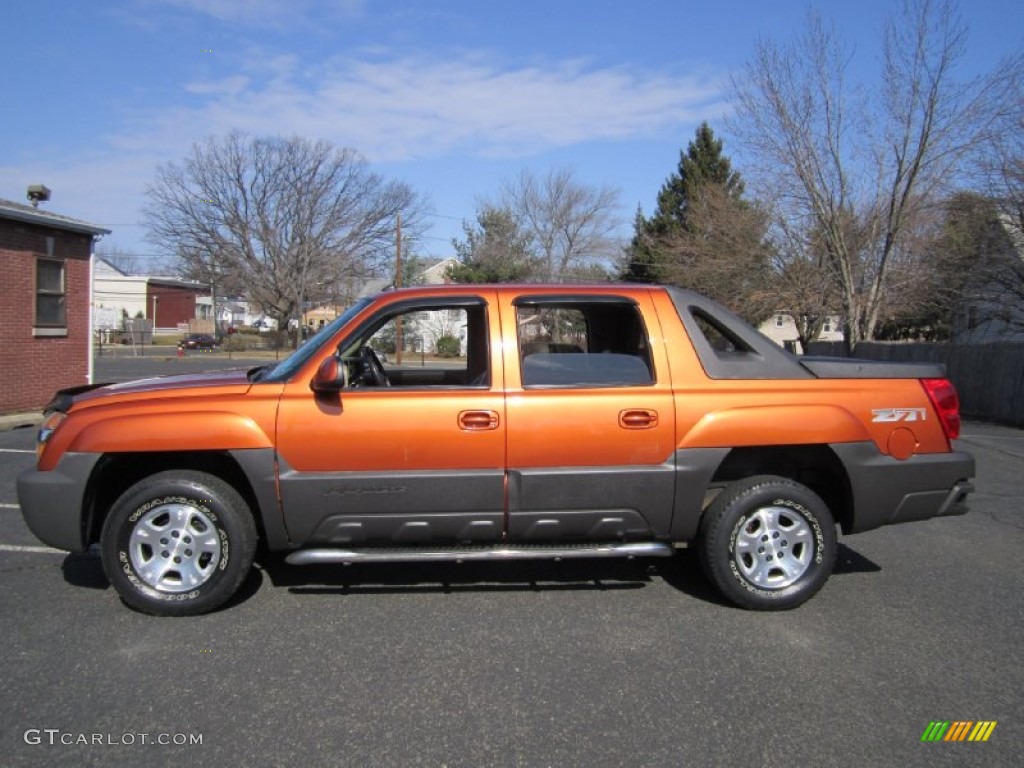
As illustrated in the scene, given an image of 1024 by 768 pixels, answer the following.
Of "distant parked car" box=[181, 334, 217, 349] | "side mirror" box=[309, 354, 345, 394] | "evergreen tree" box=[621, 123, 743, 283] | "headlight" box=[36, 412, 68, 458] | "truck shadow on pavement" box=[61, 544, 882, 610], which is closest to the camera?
"side mirror" box=[309, 354, 345, 394]

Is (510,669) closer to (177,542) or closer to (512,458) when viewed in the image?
(512,458)

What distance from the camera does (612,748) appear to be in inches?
111

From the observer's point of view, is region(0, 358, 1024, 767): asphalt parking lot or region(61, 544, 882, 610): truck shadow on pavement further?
region(61, 544, 882, 610): truck shadow on pavement

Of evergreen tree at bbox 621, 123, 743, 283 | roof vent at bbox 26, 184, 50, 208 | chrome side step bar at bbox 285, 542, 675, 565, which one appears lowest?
chrome side step bar at bbox 285, 542, 675, 565

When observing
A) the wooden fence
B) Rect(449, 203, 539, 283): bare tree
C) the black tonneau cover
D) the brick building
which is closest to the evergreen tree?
Rect(449, 203, 539, 283): bare tree

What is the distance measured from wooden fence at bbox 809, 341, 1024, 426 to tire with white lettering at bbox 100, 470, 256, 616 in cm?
1519

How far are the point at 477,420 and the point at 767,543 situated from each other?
1.78 metres

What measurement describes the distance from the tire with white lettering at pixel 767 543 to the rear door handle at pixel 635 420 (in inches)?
24.4

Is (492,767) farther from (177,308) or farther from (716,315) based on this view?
(177,308)

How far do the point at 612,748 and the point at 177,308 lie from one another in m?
78.0

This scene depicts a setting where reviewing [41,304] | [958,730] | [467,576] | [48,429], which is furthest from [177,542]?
[41,304]

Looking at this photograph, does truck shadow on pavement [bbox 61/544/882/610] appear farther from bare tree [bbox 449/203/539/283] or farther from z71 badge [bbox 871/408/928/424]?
bare tree [bbox 449/203/539/283]

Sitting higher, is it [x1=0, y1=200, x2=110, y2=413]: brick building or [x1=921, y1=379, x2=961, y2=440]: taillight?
[x1=0, y1=200, x2=110, y2=413]: brick building

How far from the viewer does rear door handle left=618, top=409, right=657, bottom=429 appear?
159 inches
